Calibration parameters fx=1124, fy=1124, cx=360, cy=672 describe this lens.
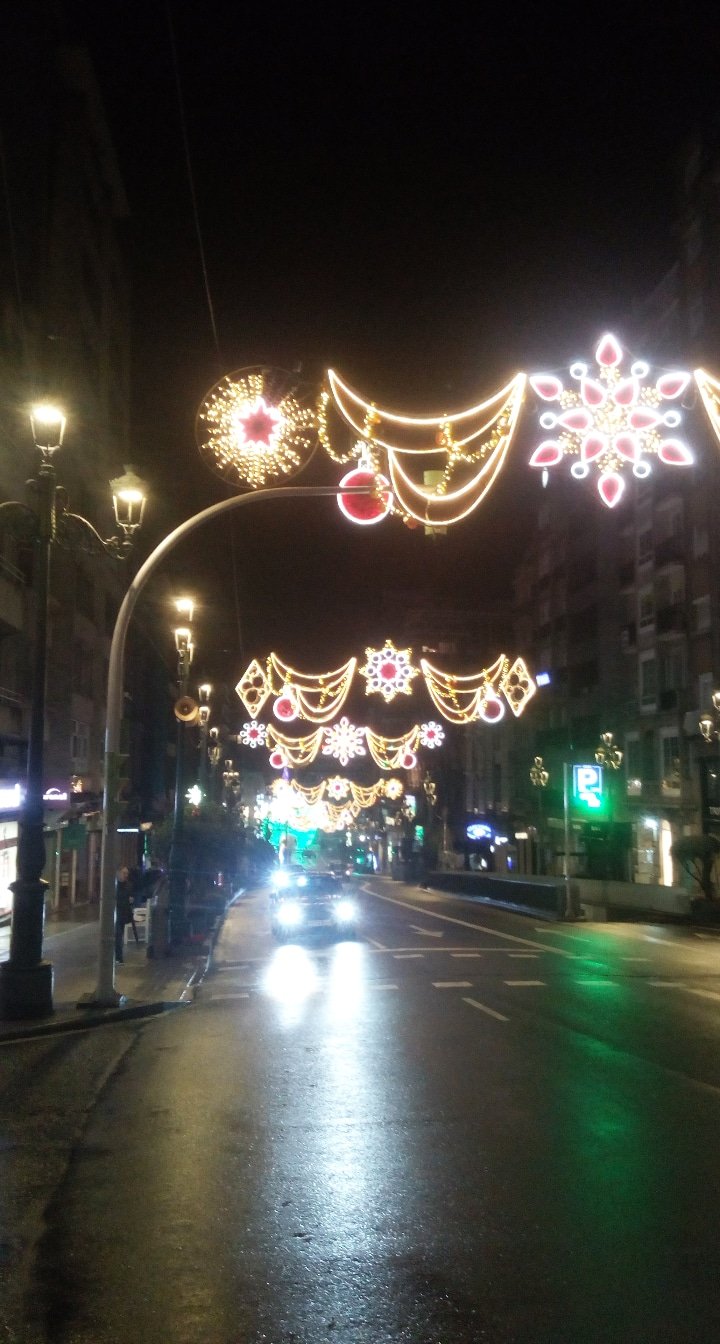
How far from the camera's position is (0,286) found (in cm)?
2664

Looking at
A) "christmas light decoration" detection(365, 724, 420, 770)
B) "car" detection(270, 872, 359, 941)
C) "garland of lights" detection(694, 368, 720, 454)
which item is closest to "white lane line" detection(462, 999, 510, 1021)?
"garland of lights" detection(694, 368, 720, 454)

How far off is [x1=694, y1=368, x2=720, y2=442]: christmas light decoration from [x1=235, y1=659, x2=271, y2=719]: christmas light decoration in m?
19.2

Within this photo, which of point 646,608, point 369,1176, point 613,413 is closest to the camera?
point 369,1176

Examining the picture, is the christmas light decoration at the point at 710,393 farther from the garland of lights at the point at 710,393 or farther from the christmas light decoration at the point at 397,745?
the christmas light decoration at the point at 397,745

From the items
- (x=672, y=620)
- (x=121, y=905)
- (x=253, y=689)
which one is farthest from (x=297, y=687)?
(x=672, y=620)

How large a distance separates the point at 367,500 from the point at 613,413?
10.8 feet

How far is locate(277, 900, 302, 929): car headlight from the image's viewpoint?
89.9 feet

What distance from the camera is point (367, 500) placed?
1434 centimetres

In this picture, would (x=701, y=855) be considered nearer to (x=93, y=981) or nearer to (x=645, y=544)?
(x=645, y=544)

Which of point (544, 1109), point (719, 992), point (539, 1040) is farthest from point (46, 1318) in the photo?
point (719, 992)

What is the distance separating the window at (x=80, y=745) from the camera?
36.4 meters

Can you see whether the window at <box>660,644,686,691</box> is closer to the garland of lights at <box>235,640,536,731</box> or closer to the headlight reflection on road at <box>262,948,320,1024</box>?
the garland of lights at <box>235,640,536,731</box>

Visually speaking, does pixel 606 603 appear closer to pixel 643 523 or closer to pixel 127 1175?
pixel 643 523

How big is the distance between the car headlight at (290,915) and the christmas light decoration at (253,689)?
655cm
